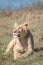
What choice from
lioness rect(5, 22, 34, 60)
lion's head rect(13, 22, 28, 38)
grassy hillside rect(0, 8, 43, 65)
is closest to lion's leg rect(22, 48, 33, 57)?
lioness rect(5, 22, 34, 60)

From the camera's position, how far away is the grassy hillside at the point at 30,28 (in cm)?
914

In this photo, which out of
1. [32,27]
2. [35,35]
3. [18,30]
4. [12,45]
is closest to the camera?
[18,30]

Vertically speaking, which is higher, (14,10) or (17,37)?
(17,37)

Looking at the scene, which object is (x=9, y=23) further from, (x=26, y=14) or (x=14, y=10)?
(x=14, y=10)

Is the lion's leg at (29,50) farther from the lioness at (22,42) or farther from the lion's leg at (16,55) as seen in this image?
the lion's leg at (16,55)

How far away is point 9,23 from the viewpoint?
1669cm

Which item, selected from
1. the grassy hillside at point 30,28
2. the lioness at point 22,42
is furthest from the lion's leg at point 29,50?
the grassy hillside at point 30,28

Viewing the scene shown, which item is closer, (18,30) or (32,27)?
(18,30)

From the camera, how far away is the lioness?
31.3 feet

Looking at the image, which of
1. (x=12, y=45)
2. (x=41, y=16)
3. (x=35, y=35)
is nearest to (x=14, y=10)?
(x=41, y=16)

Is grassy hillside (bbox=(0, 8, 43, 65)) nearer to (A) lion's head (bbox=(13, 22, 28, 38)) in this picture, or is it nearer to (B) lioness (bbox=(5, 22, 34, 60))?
(B) lioness (bbox=(5, 22, 34, 60))

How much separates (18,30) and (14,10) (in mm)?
10553

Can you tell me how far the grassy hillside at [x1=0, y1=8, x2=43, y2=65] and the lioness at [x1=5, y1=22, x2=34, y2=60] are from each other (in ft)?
0.63

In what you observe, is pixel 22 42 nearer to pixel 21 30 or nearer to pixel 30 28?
pixel 21 30
